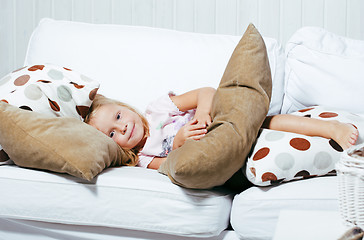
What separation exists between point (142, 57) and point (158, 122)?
0.33m

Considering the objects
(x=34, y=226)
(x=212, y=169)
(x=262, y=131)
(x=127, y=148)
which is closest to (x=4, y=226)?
(x=34, y=226)

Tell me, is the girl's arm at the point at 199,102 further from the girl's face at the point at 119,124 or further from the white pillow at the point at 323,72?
the white pillow at the point at 323,72

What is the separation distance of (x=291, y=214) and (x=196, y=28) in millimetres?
1482

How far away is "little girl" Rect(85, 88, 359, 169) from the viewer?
56.1 inches

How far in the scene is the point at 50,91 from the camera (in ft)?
4.82

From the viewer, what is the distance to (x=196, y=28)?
223 centimetres

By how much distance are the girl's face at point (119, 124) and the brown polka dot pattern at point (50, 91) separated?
0.19 feet

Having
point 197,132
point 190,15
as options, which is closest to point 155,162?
point 197,132

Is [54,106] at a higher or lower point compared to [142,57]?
lower

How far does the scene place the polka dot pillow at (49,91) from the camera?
4.63ft

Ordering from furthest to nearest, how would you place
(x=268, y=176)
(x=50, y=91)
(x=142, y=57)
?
(x=142, y=57)
(x=50, y=91)
(x=268, y=176)

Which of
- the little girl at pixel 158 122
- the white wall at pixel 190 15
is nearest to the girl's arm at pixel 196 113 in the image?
the little girl at pixel 158 122

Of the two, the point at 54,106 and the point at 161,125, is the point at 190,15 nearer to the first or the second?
the point at 161,125

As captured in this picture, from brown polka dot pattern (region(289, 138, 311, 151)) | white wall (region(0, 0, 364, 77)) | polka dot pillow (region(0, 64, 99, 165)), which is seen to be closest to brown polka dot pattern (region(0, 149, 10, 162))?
polka dot pillow (region(0, 64, 99, 165))
